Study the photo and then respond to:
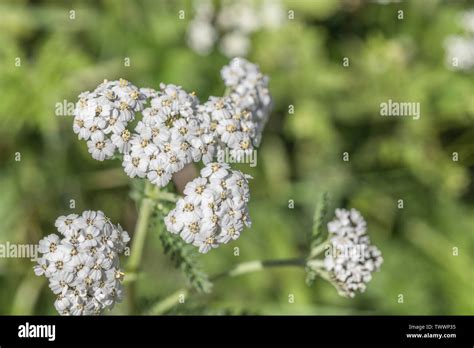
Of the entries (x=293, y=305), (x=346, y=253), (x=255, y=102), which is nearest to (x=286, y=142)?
(x=293, y=305)

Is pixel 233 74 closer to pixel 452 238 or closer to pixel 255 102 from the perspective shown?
pixel 255 102

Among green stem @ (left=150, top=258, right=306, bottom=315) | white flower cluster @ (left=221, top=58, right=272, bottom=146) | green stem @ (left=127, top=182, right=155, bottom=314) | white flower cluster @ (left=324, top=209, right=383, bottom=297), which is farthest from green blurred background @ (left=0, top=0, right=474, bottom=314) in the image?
white flower cluster @ (left=324, top=209, right=383, bottom=297)

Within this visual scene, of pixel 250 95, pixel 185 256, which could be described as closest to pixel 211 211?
pixel 185 256

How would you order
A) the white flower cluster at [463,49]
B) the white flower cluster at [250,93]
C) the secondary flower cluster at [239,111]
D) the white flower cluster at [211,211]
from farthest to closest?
the white flower cluster at [463,49], the white flower cluster at [250,93], the secondary flower cluster at [239,111], the white flower cluster at [211,211]

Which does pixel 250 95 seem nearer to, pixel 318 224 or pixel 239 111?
pixel 239 111

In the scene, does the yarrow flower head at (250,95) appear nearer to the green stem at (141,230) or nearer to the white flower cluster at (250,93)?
the white flower cluster at (250,93)

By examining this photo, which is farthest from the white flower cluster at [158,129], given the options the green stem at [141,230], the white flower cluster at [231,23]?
the white flower cluster at [231,23]
